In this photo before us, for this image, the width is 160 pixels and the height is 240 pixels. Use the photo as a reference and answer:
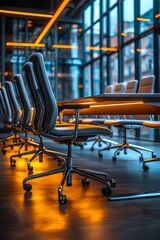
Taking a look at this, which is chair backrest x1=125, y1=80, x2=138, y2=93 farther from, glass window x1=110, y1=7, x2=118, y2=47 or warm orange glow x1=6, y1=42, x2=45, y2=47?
warm orange glow x1=6, y1=42, x2=45, y2=47

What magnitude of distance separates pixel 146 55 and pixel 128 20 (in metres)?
1.42

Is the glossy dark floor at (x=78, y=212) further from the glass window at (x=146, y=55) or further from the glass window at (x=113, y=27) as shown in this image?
the glass window at (x=113, y=27)

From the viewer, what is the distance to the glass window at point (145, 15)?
27.6 ft

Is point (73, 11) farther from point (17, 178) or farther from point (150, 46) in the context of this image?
point (17, 178)

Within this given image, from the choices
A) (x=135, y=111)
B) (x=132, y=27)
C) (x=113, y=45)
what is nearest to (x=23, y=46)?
(x=113, y=45)

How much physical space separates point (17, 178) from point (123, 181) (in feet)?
3.44

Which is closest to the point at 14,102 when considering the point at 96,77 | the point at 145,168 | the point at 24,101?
the point at 24,101

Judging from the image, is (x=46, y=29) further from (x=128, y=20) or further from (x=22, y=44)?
(x=22, y=44)

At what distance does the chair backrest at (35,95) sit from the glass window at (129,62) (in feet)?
21.3

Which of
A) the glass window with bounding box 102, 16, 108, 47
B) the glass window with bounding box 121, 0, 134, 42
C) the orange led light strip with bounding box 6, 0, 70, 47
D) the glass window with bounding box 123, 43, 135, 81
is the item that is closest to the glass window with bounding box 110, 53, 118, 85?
the glass window with bounding box 123, 43, 135, 81

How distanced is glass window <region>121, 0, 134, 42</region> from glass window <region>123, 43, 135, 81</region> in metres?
0.29

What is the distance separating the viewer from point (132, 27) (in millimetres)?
9273

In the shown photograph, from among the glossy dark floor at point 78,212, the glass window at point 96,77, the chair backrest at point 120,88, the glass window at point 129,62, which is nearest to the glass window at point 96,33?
the glass window at point 96,77

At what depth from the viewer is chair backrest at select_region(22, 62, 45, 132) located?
289 cm
